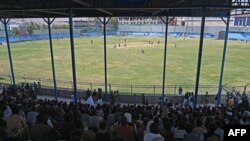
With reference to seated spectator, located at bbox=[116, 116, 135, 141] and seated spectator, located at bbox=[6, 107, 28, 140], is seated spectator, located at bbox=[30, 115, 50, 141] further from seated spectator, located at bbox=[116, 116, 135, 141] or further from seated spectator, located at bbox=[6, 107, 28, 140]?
seated spectator, located at bbox=[116, 116, 135, 141]

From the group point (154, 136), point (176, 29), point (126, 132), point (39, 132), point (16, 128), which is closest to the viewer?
point (154, 136)

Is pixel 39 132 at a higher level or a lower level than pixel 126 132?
higher

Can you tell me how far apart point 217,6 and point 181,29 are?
3161 inches

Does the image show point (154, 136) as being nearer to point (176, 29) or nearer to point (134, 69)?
point (134, 69)

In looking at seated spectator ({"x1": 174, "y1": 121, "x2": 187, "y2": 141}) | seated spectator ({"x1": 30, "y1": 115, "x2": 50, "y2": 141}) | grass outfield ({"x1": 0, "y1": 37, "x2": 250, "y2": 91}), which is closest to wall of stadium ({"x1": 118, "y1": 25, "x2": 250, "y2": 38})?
grass outfield ({"x1": 0, "y1": 37, "x2": 250, "y2": 91})

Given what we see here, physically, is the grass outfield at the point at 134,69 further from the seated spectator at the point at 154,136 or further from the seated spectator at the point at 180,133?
the seated spectator at the point at 154,136

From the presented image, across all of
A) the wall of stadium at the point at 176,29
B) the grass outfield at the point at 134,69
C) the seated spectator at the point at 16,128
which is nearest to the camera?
the seated spectator at the point at 16,128

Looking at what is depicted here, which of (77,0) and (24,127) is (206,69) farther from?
(24,127)

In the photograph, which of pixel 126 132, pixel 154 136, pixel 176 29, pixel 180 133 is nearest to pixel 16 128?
pixel 126 132

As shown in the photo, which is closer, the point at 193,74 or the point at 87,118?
the point at 87,118

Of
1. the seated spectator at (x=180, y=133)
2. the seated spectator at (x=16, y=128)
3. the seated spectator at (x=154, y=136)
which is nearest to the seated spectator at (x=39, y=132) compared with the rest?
the seated spectator at (x=16, y=128)

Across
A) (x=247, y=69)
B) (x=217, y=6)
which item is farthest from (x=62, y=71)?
(x=217, y=6)

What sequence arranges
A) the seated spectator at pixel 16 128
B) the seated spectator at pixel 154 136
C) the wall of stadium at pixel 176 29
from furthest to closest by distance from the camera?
the wall of stadium at pixel 176 29, the seated spectator at pixel 16 128, the seated spectator at pixel 154 136

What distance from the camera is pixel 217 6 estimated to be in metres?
11.6
